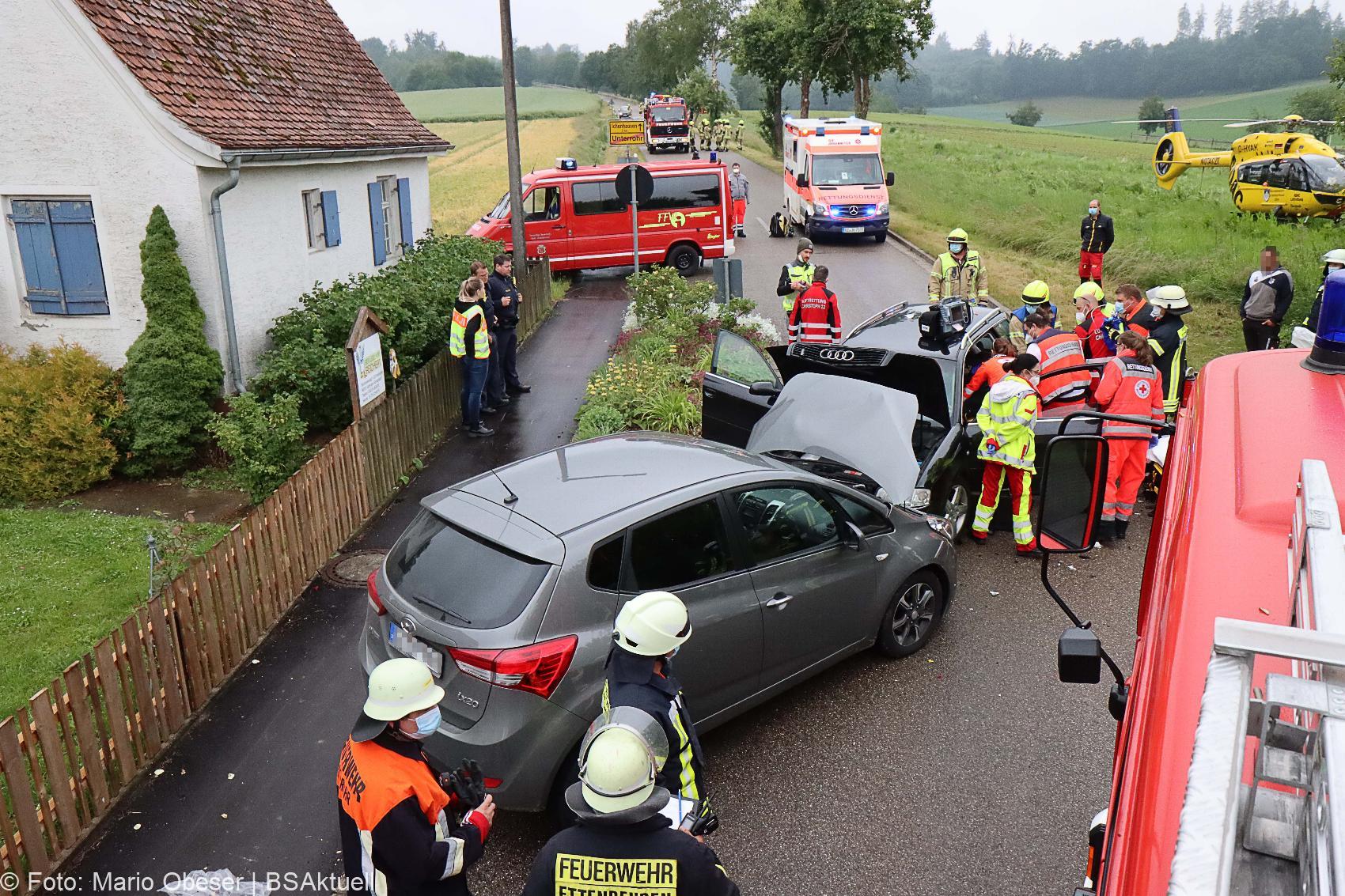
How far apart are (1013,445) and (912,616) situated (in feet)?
6.50

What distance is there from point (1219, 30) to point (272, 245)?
756 ft

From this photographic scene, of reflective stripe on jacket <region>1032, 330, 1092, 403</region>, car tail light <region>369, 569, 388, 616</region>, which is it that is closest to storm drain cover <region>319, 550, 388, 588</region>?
car tail light <region>369, 569, 388, 616</region>

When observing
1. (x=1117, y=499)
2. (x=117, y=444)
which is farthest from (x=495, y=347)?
(x=1117, y=499)

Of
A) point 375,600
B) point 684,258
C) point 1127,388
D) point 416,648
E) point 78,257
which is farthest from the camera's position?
point 684,258

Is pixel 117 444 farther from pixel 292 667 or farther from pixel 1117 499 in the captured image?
pixel 1117 499

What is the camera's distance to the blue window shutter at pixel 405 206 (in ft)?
57.4

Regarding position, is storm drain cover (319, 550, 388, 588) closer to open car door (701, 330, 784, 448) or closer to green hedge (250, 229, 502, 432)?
green hedge (250, 229, 502, 432)

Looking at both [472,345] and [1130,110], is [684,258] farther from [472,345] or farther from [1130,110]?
[1130,110]

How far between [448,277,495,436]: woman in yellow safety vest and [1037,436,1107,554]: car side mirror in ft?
25.6

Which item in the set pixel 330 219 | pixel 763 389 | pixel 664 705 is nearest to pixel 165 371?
pixel 330 219

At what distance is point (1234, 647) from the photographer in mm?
1571

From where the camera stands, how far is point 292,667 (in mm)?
6648

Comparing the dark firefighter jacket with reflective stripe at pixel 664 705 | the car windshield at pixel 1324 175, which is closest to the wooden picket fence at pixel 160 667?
the dark firefighter jacket with reflective stripe at pixel 664 705

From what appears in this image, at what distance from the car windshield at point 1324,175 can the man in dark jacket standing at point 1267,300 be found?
14.8m
